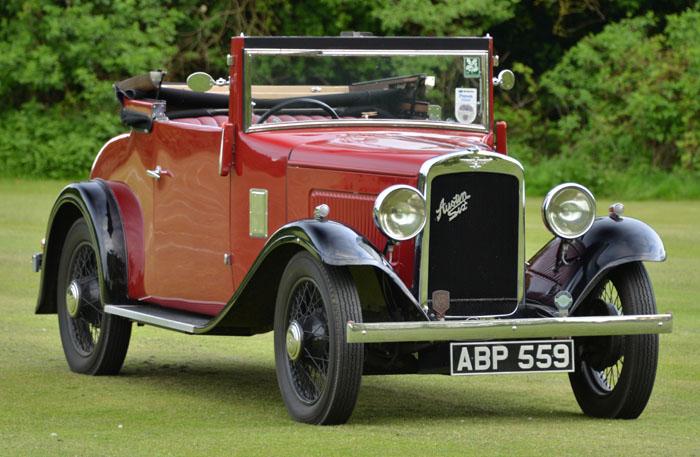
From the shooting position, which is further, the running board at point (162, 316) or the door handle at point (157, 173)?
Result: the door handle at point (157, 173)

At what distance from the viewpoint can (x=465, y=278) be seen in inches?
235

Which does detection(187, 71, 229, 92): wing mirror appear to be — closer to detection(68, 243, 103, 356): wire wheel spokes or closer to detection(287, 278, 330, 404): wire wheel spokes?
detection(287, 278, 330, 404): wire wheel spokes

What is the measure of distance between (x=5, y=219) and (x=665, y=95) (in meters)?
12.5

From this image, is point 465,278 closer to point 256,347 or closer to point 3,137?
point 256,347

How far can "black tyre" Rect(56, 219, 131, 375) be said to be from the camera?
291 inches

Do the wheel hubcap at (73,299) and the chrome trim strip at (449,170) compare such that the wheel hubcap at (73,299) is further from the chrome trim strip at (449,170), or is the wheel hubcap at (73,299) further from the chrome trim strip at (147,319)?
the chrome trim strip at (449,170)

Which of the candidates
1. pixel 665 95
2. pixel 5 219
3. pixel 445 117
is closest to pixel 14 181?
pixel 5 219

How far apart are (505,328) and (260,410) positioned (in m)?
1.33

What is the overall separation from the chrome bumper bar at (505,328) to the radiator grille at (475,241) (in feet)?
1.24

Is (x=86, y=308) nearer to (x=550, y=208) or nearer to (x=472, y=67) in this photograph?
(x=472, y=67)

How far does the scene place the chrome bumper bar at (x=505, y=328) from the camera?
537cm

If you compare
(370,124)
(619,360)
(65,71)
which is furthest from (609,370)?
(65,71)

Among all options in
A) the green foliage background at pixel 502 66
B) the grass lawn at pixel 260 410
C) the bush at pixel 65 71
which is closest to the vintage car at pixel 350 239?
the grass lawn at pixel 260 410

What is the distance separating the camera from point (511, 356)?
572 cm
